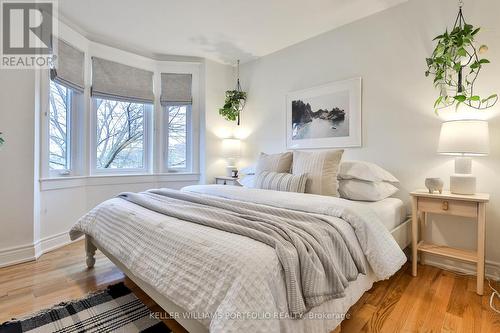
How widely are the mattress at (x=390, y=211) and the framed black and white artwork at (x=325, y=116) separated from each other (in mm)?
747

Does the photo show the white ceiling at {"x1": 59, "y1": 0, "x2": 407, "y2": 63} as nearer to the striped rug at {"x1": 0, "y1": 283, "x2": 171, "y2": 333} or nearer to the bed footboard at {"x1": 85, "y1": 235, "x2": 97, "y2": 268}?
the bed footboard at {"x1": 85, "y1": 235, "x2": 97, "y2": 268}

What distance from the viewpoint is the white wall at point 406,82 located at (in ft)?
6.72

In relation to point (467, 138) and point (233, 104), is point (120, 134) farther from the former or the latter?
point (467, 138)

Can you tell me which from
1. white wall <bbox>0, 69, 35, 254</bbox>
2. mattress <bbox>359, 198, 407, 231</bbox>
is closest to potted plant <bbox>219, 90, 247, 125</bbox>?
white wall <bbox>0, 69, 35, 254</bbox>

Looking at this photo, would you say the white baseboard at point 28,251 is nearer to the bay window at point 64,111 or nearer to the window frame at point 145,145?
the bay window at point 64,111

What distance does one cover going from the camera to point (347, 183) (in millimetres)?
2307

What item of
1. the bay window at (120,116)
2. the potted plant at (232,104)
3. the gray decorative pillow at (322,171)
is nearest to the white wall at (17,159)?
the bay window at (120,116)

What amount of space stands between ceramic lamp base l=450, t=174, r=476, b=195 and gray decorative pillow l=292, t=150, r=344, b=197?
867 millimetres

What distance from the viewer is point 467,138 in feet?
6.11

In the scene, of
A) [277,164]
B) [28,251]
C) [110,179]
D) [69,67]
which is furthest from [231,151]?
[28,251]

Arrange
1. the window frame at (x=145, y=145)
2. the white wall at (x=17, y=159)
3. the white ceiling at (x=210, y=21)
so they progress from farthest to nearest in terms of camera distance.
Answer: the window frame at (x=145, y=145), the white ceiling at (x=210, y=21), the white wall at (x=17, y=159)

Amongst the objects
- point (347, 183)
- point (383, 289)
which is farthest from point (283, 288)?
point (347, 183)

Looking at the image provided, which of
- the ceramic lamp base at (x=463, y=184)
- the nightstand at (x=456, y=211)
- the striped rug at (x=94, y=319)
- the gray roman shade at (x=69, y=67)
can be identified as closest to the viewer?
the striped rug at (x=94, y=319)

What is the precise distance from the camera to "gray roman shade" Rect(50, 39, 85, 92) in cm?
272
